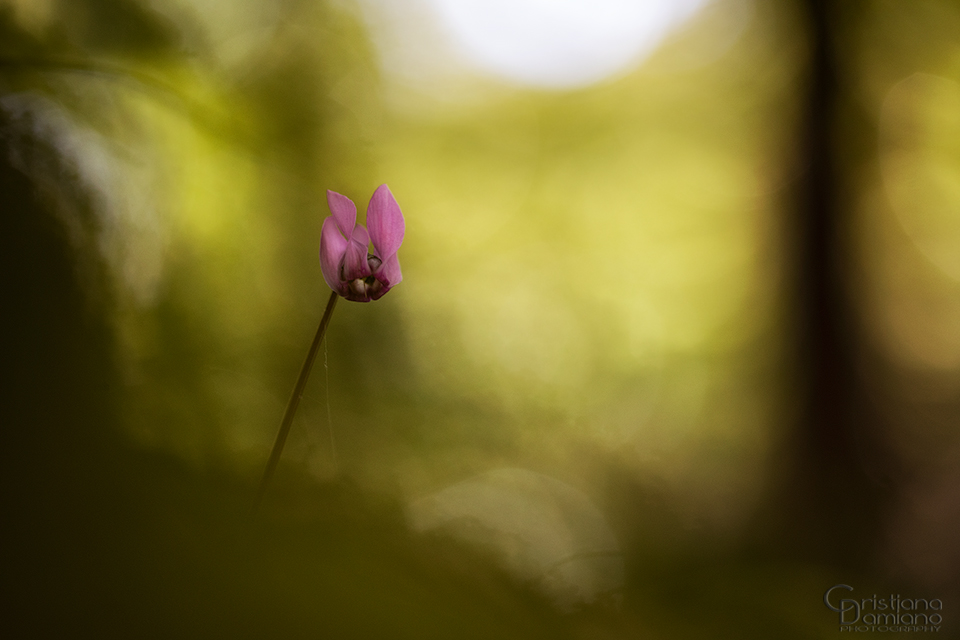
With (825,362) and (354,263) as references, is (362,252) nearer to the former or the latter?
(354,263)

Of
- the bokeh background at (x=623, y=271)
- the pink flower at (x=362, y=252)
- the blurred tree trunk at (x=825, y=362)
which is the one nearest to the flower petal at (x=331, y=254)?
the pink flower at (x=362, y=252)

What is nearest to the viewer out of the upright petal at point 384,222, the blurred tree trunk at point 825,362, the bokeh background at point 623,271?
the upright petal at point 384,222

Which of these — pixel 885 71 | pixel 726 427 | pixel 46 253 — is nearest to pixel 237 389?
pixel 46 253

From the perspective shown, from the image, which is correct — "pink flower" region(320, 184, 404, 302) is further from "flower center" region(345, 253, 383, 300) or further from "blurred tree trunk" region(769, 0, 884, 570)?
"blurred tree trunk" region(769, 0, 884, 570)

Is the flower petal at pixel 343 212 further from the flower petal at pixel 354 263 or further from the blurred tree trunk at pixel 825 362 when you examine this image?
the blurred tree trunk at pixel 825 362

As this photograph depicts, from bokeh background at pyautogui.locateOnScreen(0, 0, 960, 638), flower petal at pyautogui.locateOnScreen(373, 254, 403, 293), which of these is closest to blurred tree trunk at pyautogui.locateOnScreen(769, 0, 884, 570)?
bokeh background at pyautogui.locateOnScreen(0, 0, 960, 638)

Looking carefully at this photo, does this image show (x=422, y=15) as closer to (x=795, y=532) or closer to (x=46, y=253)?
(x=46, y=253)

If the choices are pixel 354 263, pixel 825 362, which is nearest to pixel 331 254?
pixel 354 263
